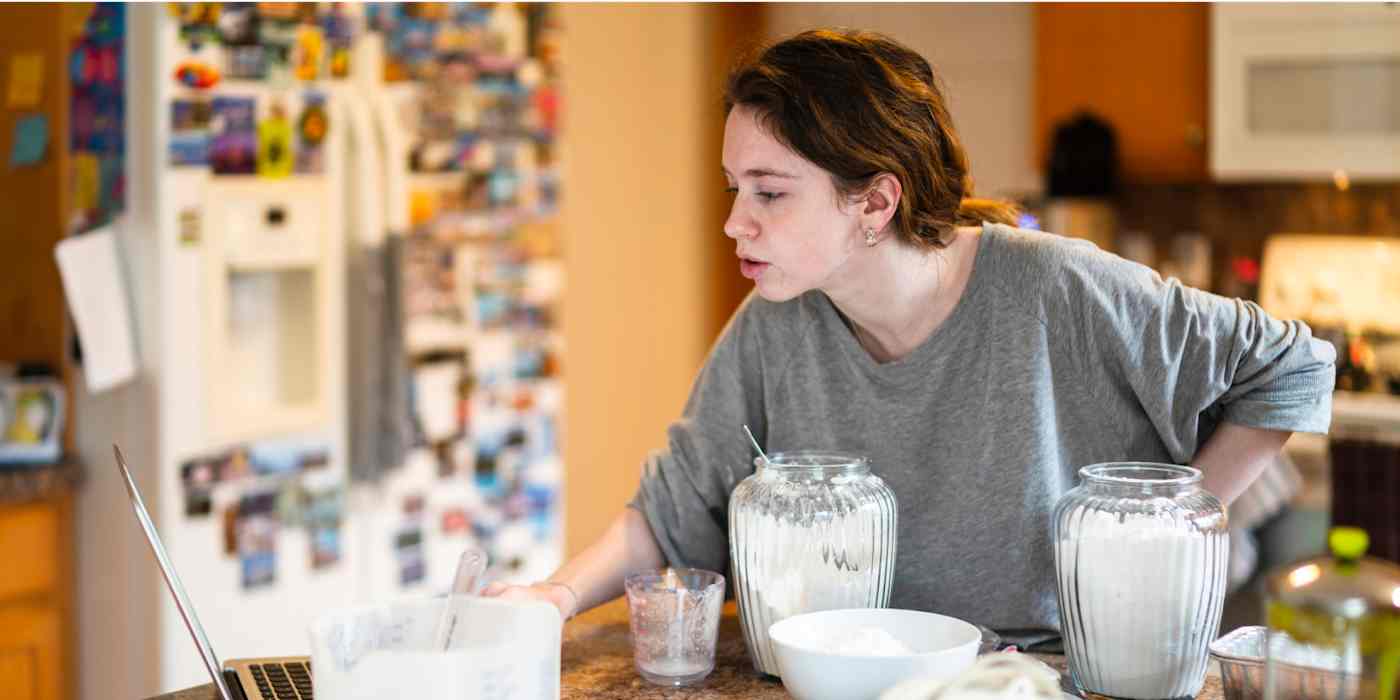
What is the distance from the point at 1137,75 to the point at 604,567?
9.53 ft

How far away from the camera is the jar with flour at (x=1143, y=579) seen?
140 cm

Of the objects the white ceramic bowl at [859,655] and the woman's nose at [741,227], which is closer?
the white ceramic bowl at [859,655]

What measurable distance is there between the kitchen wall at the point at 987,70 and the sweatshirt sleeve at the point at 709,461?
2.83 metres

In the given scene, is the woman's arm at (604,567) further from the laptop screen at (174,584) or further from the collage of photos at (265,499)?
the collage of photos at (265,499)

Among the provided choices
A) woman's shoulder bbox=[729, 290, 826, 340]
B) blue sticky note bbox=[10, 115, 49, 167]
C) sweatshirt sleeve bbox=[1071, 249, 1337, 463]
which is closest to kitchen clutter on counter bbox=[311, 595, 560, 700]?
woman's shoulder bbox=[729, 290, 826, 340]

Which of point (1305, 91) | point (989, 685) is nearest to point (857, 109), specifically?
point (989, 685)

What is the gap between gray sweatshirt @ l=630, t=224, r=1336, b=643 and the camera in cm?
164

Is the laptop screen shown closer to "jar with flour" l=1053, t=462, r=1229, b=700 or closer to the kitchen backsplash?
"jar with flour" l=1053, t=462, r=1229, b=700

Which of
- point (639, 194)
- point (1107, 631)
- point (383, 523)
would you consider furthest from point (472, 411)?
point (1107, 631)

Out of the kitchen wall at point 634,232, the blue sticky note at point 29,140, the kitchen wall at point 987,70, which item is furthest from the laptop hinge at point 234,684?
the kitchen wall at point 987,70

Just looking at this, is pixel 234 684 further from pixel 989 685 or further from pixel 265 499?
pixel 265 499

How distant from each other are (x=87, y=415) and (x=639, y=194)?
203cm

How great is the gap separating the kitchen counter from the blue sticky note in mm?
1866

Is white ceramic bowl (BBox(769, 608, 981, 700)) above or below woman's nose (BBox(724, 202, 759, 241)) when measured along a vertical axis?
below
